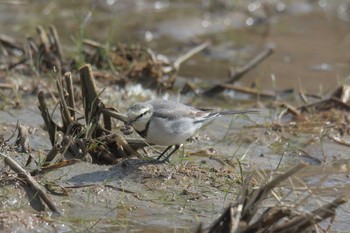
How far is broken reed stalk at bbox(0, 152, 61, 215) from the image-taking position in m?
6.20

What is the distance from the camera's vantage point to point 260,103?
9742 millimetres

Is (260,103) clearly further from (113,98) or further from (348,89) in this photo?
(113,98)

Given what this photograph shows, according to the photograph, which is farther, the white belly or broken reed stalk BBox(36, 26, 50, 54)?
broken reed stalk BBox(36, 26, 50, 54)

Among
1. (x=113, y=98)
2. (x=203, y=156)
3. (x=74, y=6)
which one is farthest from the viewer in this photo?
(x=74, y=6)

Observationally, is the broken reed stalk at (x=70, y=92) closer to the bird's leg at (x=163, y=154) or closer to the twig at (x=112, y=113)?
the twig at (x=112, y=113)

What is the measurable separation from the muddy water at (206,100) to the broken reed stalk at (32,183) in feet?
0.42

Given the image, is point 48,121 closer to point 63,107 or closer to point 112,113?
point 63,107

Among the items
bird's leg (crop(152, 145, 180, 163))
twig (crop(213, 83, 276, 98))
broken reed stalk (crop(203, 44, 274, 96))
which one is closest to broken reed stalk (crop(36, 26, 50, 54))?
broken reed stalk (crop(203, 44, 274, 96))

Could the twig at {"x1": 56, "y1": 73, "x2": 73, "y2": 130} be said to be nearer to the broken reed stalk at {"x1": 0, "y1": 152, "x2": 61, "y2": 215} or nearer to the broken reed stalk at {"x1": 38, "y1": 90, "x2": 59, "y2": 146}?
the broken reed stalk at {"x1": 38, "y1": 90, "x2": 59, "y2": 146}

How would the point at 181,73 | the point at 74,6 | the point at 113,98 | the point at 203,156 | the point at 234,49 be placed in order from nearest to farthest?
the point at 203,156
the point at 113,98
the point at 181,73
the point at 234,49
the point at 74,6

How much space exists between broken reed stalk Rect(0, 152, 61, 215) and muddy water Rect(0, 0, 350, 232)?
0.42ft

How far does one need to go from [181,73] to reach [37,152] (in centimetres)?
461

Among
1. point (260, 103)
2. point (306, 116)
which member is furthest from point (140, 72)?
point (306, 116)

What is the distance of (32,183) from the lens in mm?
6246
